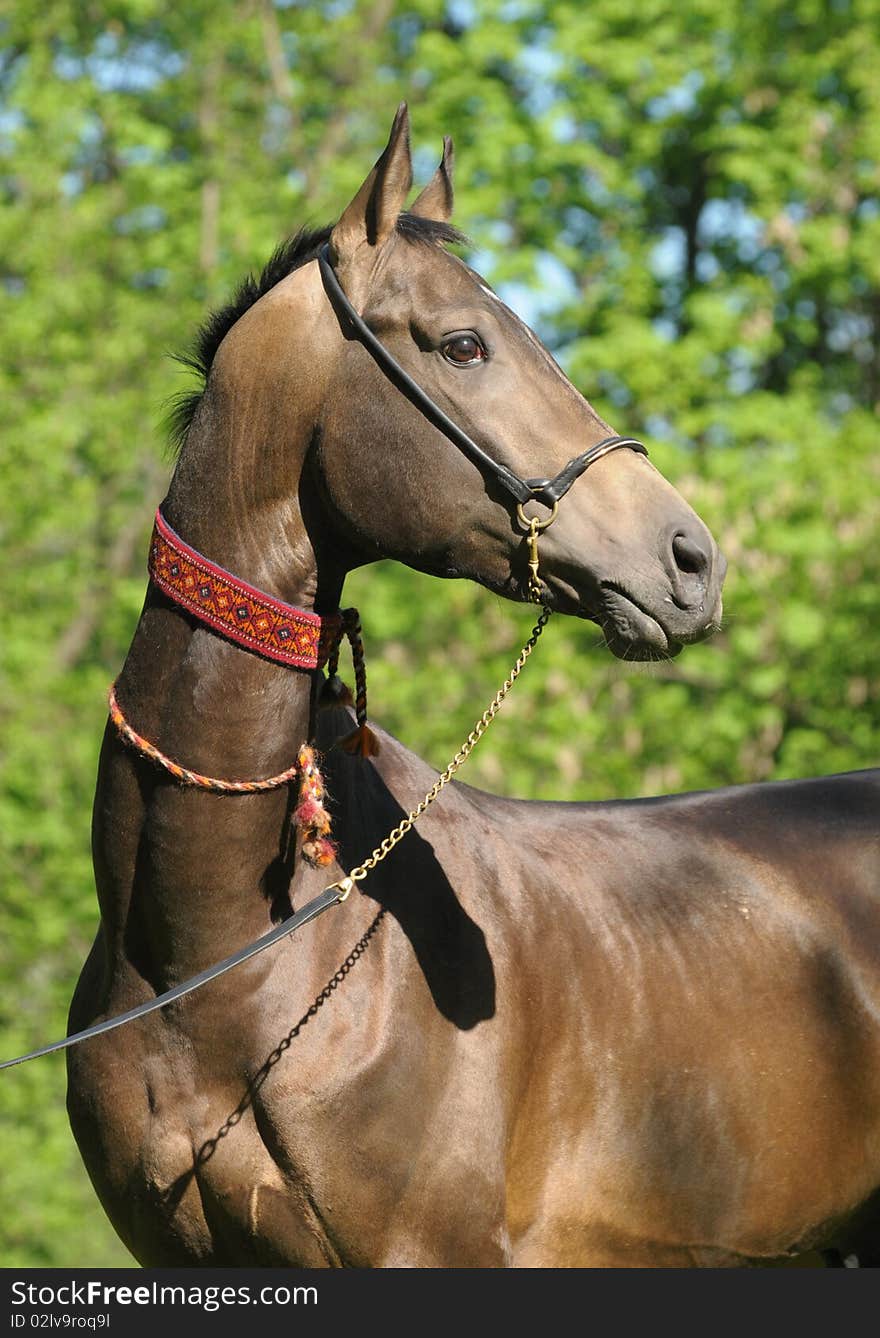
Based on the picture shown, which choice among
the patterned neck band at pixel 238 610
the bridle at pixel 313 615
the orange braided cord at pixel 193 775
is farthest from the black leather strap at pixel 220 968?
the patterned neck band at pixel 238 610

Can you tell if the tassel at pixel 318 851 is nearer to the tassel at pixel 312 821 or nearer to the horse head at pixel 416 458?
the tassel at pixel 312 821

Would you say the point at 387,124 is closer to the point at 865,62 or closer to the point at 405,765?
the point at 865,62

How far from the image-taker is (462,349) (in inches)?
A: 126

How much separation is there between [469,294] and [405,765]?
1.18 metres

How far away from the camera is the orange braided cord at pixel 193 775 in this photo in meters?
3.19

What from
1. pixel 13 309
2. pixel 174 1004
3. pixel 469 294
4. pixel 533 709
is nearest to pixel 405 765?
pixel 174 1004

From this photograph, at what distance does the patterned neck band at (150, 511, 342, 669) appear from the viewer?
10.5 ft

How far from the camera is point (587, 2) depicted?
1470cm

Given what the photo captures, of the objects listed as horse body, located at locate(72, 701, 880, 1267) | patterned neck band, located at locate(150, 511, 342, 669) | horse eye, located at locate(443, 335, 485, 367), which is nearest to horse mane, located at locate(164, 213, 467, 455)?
horse eye, located at locate(443, 335, 485, 367)

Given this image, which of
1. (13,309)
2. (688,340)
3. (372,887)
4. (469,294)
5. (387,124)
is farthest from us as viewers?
(688,340)

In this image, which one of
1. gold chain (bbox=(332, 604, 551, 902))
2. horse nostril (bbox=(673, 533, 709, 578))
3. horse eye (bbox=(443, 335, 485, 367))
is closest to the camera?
horse nostril (bbox=(673, 533, 709, 578))

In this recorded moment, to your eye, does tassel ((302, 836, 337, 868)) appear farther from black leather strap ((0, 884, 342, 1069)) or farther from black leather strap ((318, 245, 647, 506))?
black leather strap ((318, 245, 647, 506))

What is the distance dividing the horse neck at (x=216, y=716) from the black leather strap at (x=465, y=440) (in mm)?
194

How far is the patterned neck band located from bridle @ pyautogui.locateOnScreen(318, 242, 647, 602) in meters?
0.47
